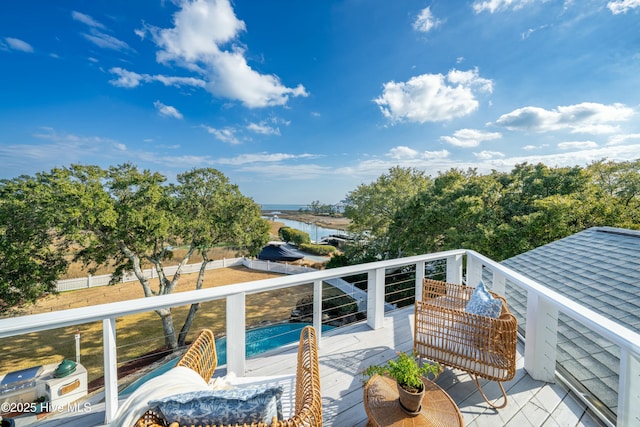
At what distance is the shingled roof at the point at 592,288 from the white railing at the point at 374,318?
12.3 inches

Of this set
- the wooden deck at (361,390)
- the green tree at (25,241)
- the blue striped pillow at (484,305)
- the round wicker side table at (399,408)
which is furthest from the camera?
the green tree at (25,241)

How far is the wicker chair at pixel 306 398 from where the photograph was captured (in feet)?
2.90

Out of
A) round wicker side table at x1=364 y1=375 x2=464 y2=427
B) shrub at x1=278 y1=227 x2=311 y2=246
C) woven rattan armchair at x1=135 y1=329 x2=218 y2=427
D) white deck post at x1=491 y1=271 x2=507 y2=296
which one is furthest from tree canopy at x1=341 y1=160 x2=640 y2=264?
shrub at x1=278 y1=227 x2=311 y2=246

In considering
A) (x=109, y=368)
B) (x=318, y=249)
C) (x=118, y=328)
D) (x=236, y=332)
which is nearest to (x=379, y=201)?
(x=318, y=249)

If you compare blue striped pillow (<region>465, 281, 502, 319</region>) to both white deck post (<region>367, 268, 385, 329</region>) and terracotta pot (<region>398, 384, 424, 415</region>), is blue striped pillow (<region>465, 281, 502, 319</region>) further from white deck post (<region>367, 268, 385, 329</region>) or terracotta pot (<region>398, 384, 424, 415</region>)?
white deck post (<region>367, 268, 385, 329</region>)

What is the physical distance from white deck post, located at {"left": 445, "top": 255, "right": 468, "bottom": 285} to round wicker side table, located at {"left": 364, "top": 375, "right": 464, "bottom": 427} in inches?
75.1

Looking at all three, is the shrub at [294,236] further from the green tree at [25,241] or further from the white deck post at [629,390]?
the white deck post at [629,390]

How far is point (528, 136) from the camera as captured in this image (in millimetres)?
11156

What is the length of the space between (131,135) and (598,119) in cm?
2187

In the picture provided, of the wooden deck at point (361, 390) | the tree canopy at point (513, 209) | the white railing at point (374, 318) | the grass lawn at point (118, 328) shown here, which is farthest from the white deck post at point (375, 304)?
the tree canopy at point (513, 209)

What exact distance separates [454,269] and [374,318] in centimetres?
127

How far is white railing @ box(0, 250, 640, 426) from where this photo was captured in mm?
1231

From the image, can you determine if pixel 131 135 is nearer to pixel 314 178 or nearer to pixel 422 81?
pixel 314 178

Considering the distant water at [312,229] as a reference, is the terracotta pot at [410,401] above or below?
above
